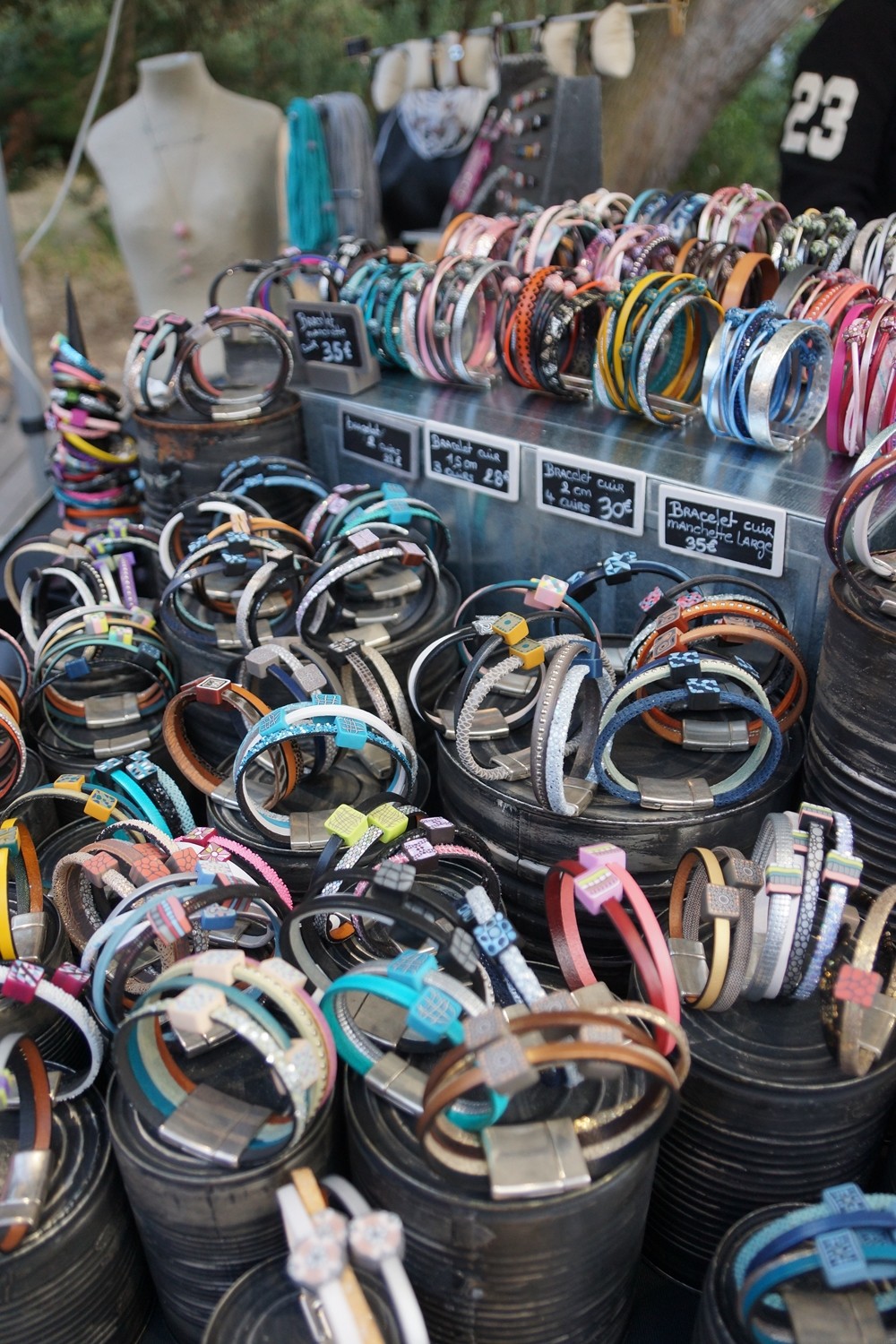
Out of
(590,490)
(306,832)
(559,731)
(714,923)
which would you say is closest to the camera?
(714,923)

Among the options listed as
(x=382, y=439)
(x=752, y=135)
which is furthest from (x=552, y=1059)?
(x=752, y=135)

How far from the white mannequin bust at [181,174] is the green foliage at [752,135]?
14.2ft

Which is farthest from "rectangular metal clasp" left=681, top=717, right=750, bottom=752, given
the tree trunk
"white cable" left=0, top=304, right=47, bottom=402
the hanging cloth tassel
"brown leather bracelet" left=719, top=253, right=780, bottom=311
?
the tree trunk

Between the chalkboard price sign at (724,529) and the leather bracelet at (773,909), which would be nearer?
the leather bracelet at (773,909)

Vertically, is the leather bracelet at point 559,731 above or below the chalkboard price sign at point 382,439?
below

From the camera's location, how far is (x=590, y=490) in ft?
6.33

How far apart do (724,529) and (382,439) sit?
93 centimetres

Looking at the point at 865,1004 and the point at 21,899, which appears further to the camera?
the point at 21,899

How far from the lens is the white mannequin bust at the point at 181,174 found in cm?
364

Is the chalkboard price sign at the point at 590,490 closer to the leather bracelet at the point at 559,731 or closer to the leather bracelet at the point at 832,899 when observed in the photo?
the leather bracelet at the point at 559,731

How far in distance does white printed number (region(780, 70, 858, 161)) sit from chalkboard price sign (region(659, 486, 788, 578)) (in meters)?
2.18

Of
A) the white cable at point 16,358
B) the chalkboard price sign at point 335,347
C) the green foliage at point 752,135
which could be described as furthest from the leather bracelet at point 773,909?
the green foliage at point 752,135

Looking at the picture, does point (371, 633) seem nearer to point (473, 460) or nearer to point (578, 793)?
point (473, 460)

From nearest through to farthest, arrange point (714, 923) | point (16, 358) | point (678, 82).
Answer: point (714, 923)
point (16, 358)
point (678, 82)
